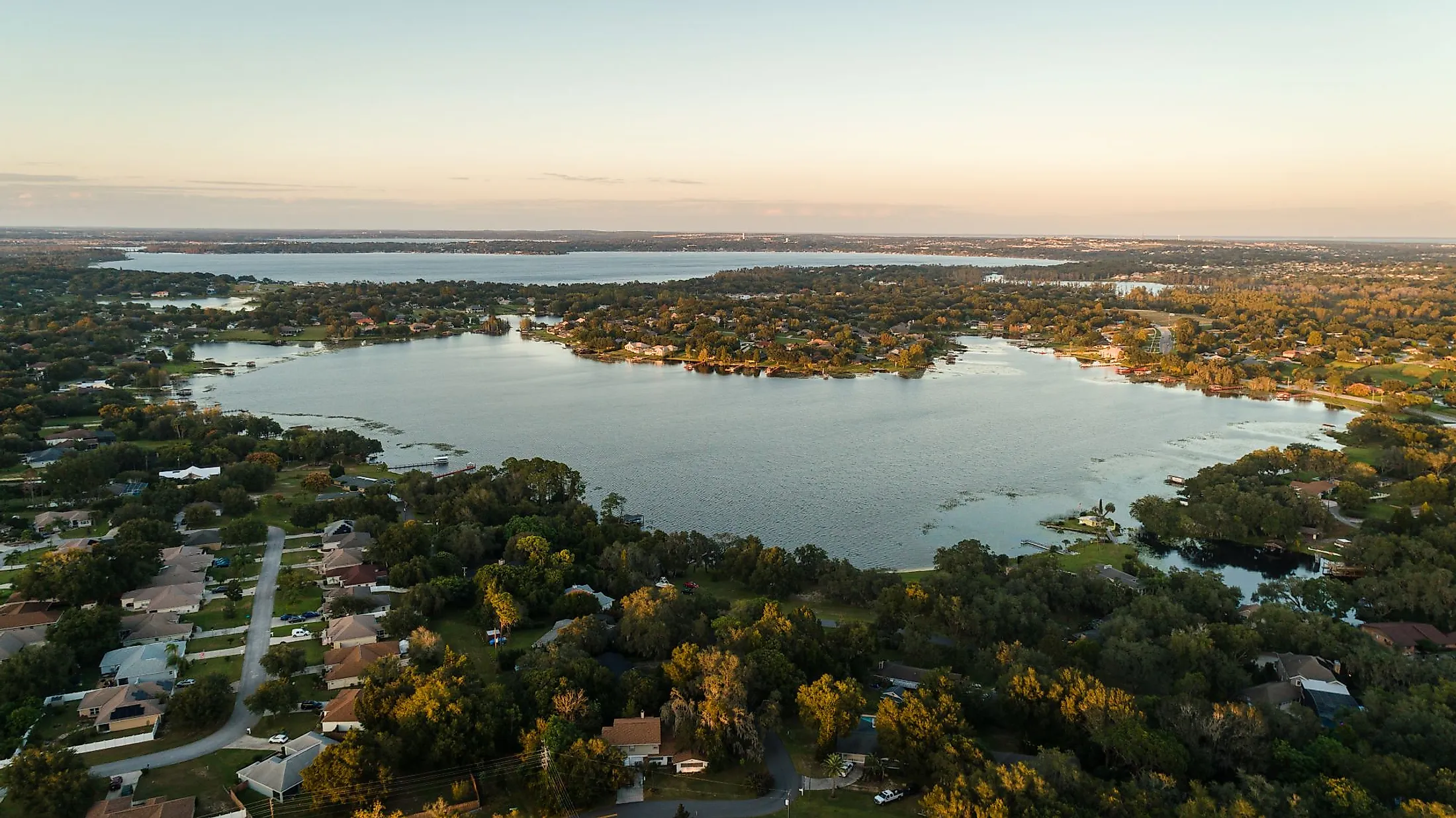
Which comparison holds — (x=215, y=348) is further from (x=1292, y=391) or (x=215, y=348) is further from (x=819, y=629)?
(x=1292, y=391)

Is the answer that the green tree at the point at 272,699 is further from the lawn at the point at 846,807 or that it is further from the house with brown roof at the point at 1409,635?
the house with brown roof at the point at 1409,635

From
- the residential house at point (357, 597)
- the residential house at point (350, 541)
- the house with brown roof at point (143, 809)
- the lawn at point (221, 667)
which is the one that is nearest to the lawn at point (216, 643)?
the lawn at point (221, 667)

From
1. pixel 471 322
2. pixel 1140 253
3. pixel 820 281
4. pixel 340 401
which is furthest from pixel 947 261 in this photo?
pixel 340 401

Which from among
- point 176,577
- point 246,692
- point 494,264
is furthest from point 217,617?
point 494,264

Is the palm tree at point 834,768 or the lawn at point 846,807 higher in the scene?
the palm tree at point 834,768

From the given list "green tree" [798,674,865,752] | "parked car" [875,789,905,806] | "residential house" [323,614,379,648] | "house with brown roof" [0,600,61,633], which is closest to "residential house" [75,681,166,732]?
"residential house" [323,614,379,648]

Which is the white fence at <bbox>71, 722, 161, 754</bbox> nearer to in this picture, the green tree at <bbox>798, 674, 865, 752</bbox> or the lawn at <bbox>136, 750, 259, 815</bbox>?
the lawn at <bbox>136, 750, 259, 815</bbox>
